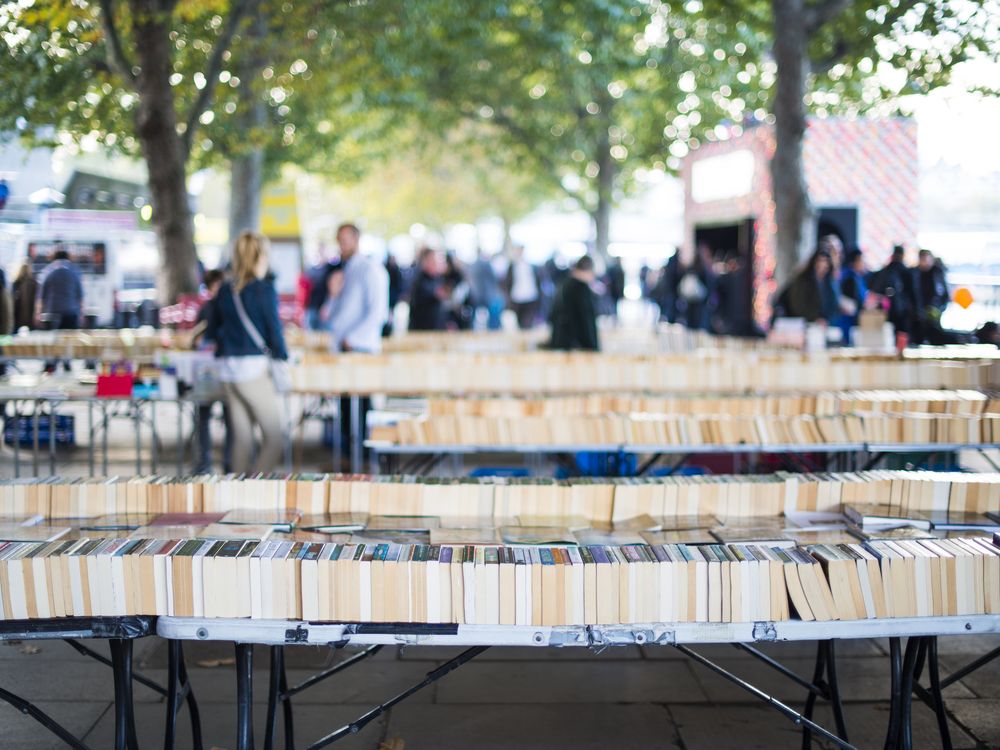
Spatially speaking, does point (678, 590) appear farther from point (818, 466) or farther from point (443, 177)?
point (443, 177)


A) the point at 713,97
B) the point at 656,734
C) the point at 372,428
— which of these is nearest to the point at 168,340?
the point at 372,428

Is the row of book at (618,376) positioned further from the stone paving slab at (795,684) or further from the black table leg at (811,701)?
the black table leg at (811,701)

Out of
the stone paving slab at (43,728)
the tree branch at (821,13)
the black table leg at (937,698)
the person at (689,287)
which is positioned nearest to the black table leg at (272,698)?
the stone paving slab at (43,728)

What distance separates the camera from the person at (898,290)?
13.3 meters

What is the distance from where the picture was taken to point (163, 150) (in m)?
12.2

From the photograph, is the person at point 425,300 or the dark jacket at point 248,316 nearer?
the dark jacket at point 248,316

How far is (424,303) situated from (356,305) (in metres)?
5.02

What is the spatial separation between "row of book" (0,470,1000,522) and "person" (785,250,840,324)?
27.0ft

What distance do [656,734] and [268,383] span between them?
4.12 metres

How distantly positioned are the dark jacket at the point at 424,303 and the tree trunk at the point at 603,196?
1247 centimetres

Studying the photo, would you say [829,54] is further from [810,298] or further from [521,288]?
[521,288]

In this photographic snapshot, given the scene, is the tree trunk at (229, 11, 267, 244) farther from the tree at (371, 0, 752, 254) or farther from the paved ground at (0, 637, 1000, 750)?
the paved ground at (0, 637, 1000, 750)

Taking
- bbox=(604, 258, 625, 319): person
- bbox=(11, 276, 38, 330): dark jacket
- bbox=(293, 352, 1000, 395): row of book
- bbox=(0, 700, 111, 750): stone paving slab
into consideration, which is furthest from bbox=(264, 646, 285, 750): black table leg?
bbox=(604, 258, 625, 319): person

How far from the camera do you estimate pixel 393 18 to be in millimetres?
15359
